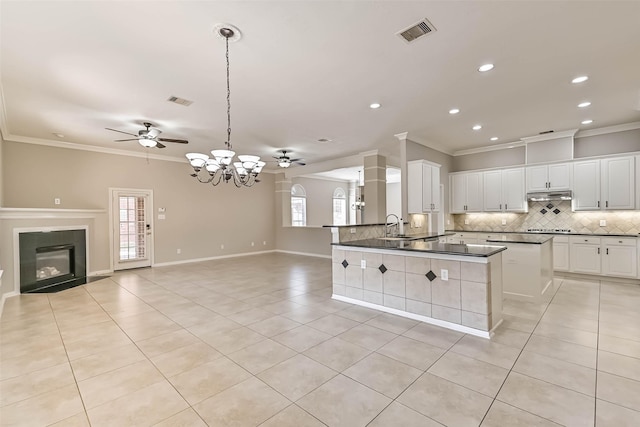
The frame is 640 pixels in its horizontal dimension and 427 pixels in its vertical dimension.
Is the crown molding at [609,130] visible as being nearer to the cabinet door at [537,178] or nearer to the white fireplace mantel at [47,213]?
the cabinet door at [537,178]

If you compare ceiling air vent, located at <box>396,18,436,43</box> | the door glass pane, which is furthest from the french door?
ceiling air vent, located at <box>396,18,436,43</box>

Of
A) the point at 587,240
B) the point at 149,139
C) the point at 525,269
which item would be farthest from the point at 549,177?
the point at 149,139

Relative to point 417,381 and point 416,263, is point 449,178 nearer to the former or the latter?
point 416,263

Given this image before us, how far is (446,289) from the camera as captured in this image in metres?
3.38

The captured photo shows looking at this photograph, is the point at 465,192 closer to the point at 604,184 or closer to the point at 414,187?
the point at 414,187

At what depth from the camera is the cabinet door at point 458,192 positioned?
7387 mm

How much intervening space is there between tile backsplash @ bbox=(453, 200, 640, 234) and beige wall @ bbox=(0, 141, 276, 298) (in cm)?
624

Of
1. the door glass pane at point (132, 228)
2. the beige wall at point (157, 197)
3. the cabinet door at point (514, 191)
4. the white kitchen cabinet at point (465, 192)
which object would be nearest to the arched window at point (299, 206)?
the beige wall at point (157, 197)

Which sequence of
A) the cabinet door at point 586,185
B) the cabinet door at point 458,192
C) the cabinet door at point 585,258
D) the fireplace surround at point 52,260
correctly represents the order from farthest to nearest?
the cabinet door at point 458,192
the cabinet door at point 586,185
the cabinet door at point 585,258
the fireplace surround at point 52,260

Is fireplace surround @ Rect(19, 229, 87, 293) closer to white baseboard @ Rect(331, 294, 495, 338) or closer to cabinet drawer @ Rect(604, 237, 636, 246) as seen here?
white baseboard @ Rect(331, 294, 495, 338)

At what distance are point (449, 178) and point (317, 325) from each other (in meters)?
5.82

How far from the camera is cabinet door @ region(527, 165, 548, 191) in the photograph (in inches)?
245

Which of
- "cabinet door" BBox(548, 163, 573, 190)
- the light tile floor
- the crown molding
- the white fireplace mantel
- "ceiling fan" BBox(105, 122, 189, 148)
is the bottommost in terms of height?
the light tile floor

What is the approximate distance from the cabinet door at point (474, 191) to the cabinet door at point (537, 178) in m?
0.99
